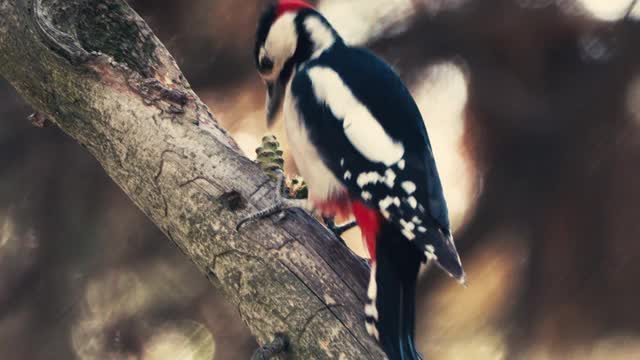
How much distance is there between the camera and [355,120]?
1168mm

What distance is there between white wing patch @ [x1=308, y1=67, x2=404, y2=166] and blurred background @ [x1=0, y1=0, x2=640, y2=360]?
2.78 ft

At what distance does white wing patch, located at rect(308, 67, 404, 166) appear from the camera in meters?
1.13

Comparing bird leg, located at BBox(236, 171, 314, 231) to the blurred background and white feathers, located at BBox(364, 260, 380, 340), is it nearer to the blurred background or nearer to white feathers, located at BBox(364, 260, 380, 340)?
white feathers, located at BBox(364, 260, 380, 340)

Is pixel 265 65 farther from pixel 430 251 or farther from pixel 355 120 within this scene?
pixel 430 251

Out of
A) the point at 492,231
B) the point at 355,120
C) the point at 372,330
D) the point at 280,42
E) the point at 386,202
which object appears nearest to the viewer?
the point at 372,330

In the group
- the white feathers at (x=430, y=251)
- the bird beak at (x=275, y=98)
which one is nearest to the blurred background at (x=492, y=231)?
the bird beak at (x=275, y=98)

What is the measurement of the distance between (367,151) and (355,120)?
59mm

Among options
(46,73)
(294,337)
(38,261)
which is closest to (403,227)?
(294,337)

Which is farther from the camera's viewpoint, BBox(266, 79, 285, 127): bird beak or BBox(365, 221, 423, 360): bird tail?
BBox(266, 79, 285, 127): bird beak

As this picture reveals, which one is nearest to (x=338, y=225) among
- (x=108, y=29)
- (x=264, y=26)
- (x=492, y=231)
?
(x=264, y=26)

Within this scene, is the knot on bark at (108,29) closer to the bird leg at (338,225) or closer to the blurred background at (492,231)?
the bird leg at (338,225)

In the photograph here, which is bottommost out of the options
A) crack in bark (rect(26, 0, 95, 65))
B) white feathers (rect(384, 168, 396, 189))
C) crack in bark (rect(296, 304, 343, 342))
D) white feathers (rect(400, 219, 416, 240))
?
crack in bark (rect(296, 304, 343, 342))

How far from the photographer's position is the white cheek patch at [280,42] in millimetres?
1297

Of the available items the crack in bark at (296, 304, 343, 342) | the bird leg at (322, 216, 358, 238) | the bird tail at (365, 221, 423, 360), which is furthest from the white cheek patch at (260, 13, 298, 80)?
the crack in bark at (296, 304, 343, 342)
